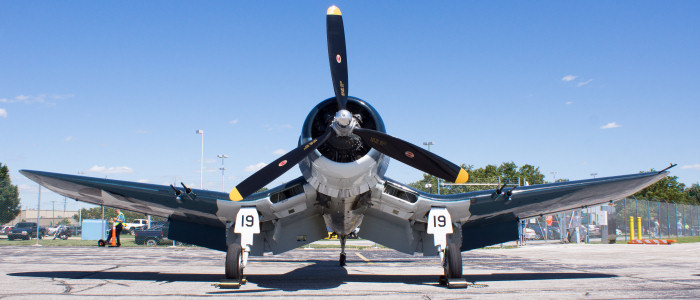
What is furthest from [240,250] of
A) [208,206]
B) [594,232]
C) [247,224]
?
[594,232]

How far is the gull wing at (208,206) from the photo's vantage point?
1041 cm

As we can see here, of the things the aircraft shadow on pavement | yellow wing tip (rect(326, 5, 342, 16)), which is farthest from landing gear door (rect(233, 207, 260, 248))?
yellow wing tip (rect(326, 5, 342, 16))

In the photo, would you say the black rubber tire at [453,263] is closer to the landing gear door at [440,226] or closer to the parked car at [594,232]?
the landing gear door at [440,226]

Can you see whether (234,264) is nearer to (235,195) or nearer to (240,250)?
(240,250)

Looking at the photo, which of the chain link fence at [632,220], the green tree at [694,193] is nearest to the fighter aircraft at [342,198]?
the chain link fence at [632,220]

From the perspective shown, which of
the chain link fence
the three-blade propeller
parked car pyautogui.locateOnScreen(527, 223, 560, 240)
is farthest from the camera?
parked car pyautogui.locateOnScreen(527, 223, 560, 240)

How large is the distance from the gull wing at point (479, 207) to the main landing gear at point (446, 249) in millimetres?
302

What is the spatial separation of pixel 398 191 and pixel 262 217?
3.04 meters

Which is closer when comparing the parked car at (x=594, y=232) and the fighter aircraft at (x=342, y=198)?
the fighter aircraft at (x=342, y=198)

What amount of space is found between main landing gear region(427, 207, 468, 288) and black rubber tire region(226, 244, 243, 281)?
12.5 ft

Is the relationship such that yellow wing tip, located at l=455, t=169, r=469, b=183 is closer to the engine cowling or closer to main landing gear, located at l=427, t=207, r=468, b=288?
the engine cowling

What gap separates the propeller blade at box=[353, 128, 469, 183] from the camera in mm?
8492

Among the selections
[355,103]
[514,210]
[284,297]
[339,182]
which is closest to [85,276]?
[284,297]

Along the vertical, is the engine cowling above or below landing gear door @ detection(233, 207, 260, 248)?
above
